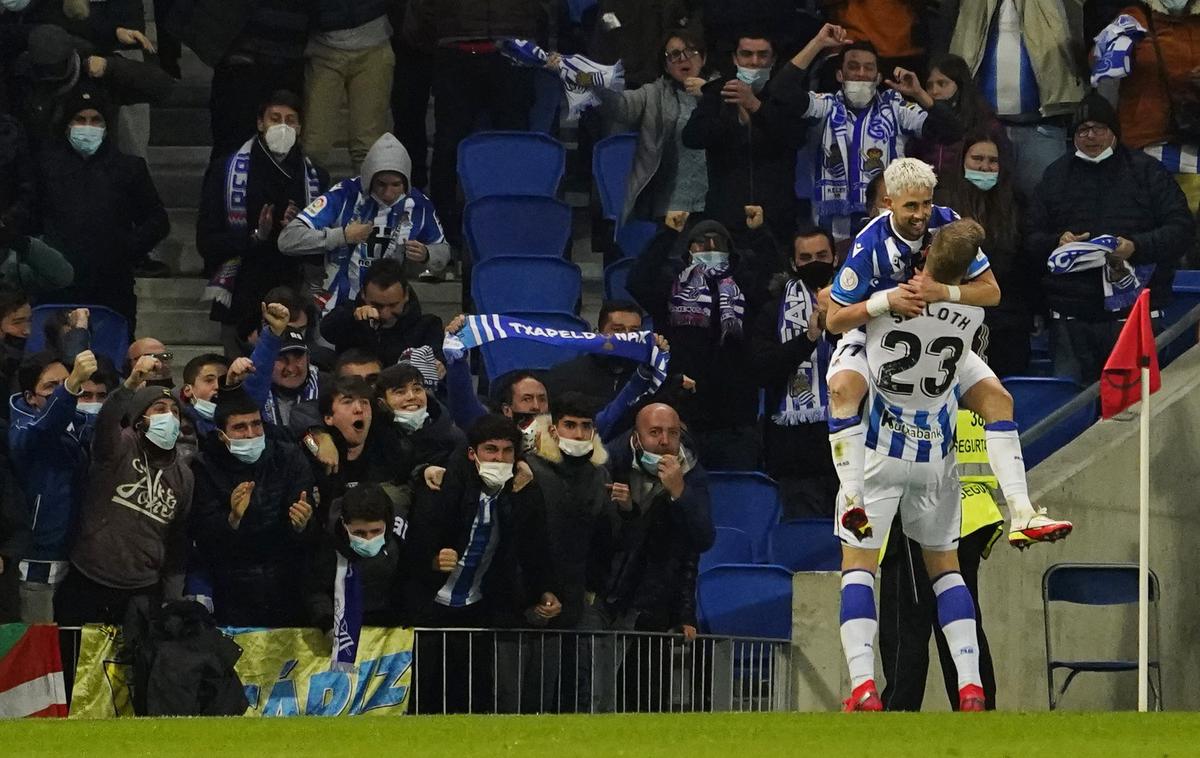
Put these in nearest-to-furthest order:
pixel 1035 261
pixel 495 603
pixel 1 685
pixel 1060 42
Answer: pixel 1 685
pixel 495 603
pixel 1035 261
pixel 1060 42

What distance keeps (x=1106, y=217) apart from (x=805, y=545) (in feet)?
9.05

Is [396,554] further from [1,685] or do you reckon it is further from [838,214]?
[838,214]

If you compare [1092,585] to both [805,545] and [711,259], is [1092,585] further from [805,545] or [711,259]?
[711,259]

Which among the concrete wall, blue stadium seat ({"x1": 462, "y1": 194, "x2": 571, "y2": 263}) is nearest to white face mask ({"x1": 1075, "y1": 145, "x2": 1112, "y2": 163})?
the concrete wall

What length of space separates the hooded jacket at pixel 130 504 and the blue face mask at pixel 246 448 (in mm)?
244

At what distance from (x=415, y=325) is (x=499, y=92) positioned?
2.28 metres

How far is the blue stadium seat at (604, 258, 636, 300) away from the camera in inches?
565

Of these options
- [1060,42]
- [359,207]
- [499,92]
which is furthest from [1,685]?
[1060,42]

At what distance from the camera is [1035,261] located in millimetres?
14156

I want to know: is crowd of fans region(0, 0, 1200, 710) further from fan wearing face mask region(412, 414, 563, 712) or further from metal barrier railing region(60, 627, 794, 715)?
metal barrier railing region(60, 627, 794, 715)

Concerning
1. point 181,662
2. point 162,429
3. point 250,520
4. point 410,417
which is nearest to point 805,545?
point 410,417

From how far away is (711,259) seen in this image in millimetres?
13797

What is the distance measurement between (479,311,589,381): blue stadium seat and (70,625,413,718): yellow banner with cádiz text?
267 centimetres

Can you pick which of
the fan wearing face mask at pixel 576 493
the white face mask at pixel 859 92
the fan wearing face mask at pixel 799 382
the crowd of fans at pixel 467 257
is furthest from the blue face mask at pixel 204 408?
the white face mask at pixel 859 92
